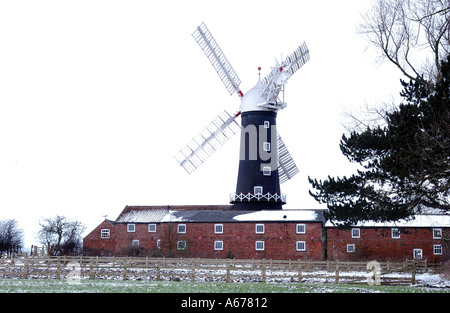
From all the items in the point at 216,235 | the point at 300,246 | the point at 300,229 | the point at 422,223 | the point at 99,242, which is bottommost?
the point at 300,246

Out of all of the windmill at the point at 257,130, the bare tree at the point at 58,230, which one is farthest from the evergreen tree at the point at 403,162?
the bare tree at the point at 58,230

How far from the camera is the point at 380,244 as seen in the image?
1753 inches

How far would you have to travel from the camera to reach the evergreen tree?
1978 cm

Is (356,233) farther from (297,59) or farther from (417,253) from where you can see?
(297,59)

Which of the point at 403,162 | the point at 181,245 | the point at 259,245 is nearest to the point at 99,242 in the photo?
the point at 181,245

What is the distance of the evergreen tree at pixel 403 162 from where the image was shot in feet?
64.9

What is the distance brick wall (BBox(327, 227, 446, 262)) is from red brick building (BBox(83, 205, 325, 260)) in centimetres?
115

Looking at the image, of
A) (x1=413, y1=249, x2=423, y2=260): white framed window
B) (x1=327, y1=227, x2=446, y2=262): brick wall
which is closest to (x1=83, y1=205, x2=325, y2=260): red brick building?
(x1=327, y1=227, x2=446, y2=262): brick wall

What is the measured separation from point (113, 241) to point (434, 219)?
26833mm

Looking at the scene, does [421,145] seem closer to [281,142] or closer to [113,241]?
[281,142]

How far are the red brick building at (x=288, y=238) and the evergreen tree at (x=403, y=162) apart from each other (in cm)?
2004

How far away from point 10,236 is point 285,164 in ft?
116
